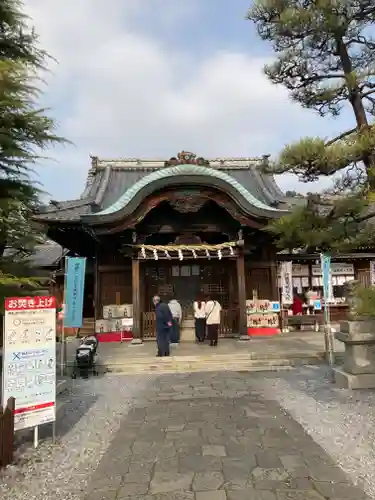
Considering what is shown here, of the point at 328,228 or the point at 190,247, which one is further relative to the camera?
the point at 190,247

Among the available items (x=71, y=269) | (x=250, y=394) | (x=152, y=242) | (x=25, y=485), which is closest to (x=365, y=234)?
(x=250, y=394)

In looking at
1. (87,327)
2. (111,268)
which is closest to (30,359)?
(111,268)

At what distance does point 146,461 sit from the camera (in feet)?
15.2

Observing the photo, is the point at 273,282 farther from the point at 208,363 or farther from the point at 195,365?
the point at 195,365

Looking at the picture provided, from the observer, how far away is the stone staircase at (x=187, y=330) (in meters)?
14.7

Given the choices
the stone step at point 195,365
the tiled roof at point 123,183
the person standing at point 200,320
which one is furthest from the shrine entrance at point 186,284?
the stone step at point 195,365

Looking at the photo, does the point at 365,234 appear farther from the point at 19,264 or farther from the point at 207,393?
the point at 19,264

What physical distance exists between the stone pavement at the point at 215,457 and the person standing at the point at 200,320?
6.09 metres

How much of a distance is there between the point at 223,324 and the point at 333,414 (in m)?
8.40

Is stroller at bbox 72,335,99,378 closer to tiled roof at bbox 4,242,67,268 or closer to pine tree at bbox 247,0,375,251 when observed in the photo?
pine tree at bbox 247,0,375,251

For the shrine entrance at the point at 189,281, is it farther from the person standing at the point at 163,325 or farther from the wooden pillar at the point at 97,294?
the person standing at the point at 163,325

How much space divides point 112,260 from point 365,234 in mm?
10292

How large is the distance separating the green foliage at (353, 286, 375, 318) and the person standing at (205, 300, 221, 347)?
17.0 feet

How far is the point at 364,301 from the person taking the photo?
7.48 meters
